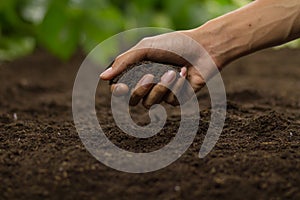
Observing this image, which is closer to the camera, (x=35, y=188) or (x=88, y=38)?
(x=35, y=188)

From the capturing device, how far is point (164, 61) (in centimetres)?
165

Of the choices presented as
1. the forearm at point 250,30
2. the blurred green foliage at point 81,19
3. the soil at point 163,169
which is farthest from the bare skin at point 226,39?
the blurred green foliage at point 81,19

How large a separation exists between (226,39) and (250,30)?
0.22 ft

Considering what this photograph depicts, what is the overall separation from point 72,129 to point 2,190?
492 millimetres

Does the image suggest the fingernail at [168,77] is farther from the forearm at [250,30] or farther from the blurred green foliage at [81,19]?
the blurred green foliage at [81,19]

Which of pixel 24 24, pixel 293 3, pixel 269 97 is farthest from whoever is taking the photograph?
pixel 24 24

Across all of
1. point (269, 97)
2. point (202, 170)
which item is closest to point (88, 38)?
point (269, 97)

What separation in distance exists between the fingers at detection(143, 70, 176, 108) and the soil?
0.35 feet

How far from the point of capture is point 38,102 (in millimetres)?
2484

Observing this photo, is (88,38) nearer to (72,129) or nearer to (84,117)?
(84,117)

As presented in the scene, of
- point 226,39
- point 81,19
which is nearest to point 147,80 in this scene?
point 226,39

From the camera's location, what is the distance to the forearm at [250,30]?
1557mm

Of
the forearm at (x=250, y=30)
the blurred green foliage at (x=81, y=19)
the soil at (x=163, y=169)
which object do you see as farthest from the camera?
the blurred green foliage at (x=81, y=19)

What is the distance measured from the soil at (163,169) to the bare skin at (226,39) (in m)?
0.14
